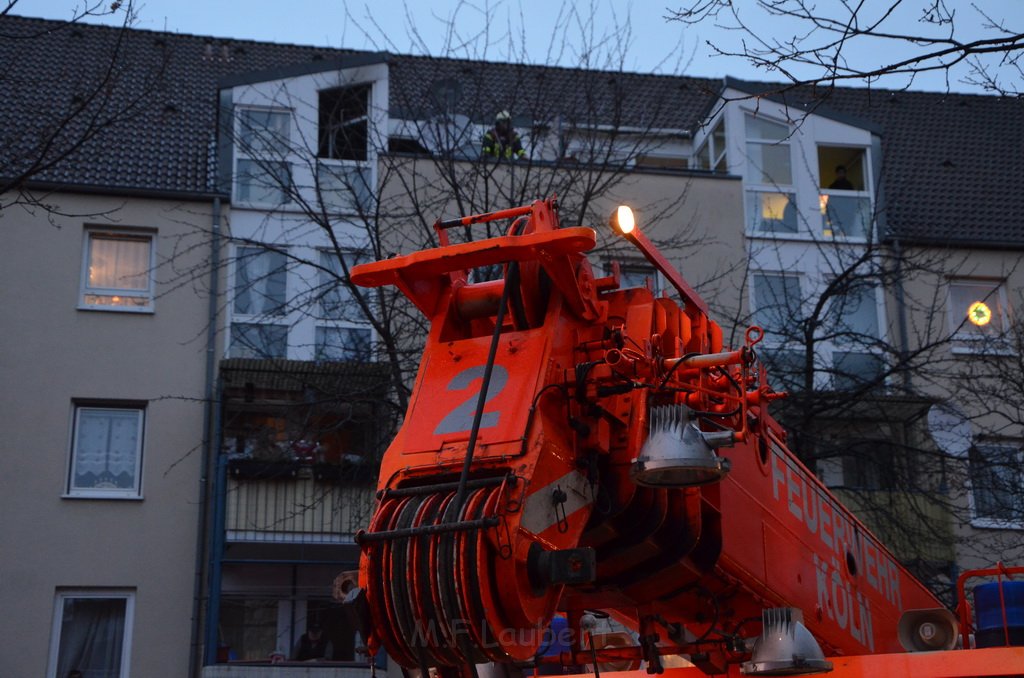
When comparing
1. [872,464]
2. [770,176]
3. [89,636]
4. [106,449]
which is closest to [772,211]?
[770,176]

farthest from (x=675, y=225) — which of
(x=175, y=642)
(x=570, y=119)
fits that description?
(x=175, y=642)

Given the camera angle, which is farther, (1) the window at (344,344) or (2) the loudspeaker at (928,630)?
(1) the window at (344,344)

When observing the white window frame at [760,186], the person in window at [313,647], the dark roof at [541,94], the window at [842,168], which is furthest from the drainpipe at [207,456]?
the window at [842,168]

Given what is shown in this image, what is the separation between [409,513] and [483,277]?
9.27 metres

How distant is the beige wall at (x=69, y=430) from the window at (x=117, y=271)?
0.22 m

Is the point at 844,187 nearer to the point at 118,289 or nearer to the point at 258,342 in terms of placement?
the point at 258,342

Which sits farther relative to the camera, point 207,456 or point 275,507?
point 207,456

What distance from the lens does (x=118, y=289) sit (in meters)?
22.4

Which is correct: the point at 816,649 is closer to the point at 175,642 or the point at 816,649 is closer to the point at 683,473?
the point at 683,473

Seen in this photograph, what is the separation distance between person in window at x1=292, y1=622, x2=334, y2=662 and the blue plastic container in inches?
550

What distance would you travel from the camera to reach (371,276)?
6668 millimetres

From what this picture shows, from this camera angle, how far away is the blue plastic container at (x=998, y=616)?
7.63m

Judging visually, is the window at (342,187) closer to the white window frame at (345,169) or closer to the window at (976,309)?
the white window frame at (345,169)

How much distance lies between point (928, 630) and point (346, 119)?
14.6 meters
